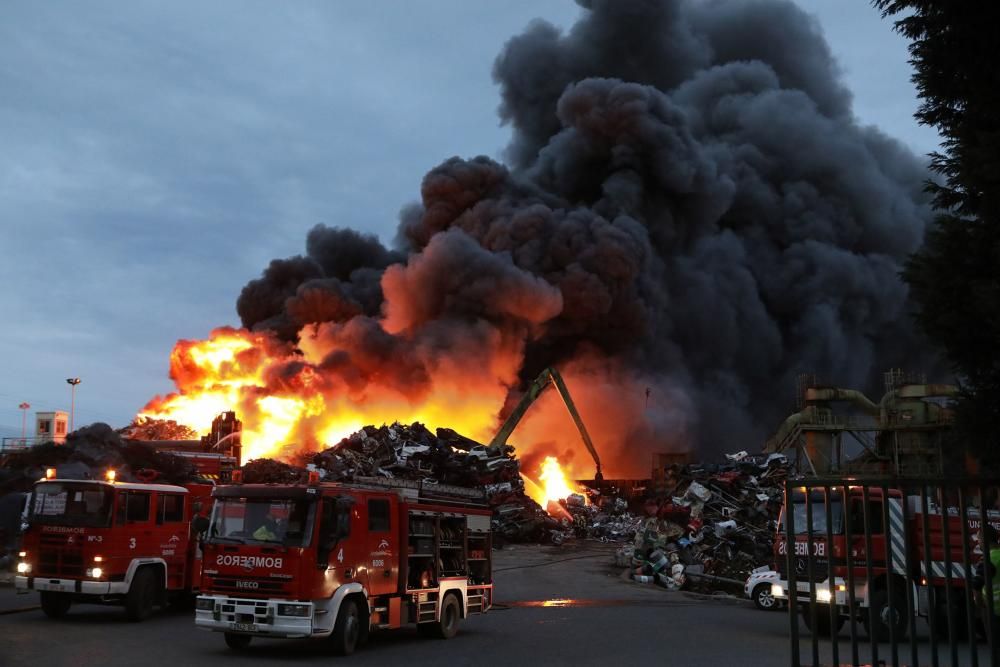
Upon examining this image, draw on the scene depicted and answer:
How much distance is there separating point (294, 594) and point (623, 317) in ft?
137

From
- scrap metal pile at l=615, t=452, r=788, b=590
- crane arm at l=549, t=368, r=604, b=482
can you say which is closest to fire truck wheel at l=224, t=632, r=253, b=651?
scrap metal pile at l=615, t=452, r=788, b=590

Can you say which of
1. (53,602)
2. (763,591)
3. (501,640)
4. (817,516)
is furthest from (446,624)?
(763,591)

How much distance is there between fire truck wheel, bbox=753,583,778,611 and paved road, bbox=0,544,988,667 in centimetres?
36

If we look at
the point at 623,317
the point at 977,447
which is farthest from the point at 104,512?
the point at 623,317

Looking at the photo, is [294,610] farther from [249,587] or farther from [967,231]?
[967,231]

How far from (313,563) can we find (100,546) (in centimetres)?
519

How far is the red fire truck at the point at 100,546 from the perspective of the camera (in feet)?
52.5

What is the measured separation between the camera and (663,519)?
34.0 metres

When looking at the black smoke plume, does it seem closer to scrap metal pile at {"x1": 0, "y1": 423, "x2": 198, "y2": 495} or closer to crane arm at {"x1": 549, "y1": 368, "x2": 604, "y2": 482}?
crane arm at {"x1": 549, "y1": 368, "x2": 604, "y2": 482}

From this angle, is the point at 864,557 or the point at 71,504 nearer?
the point at 864,557

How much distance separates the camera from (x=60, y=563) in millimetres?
16078

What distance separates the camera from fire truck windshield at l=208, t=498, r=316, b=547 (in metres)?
13.2

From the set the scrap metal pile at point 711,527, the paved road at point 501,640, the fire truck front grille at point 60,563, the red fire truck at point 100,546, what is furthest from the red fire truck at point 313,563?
the scrap metal pile at point 711,527

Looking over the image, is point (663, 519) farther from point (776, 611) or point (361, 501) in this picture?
point (361, 501)
